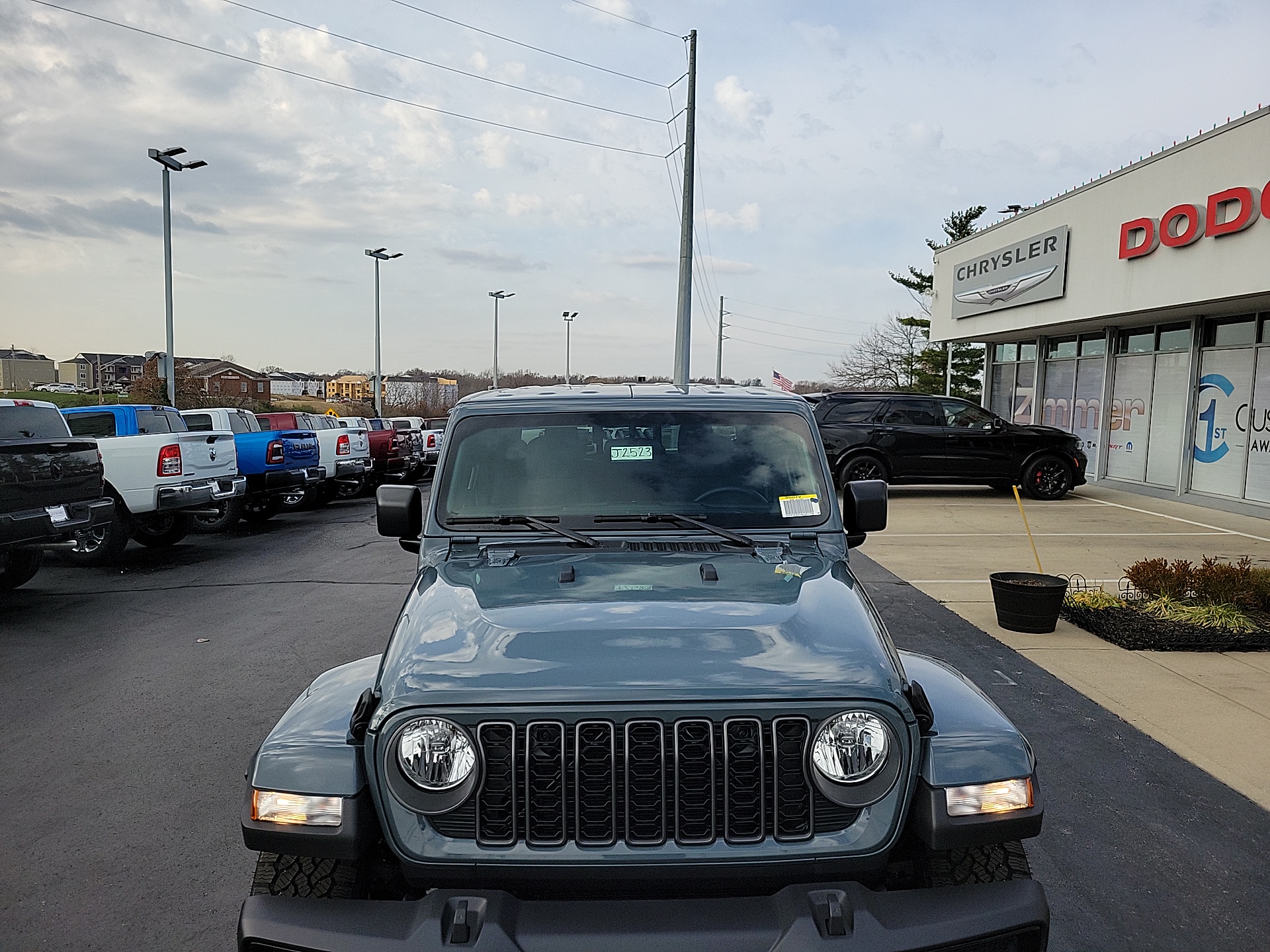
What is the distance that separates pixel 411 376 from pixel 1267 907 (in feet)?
312

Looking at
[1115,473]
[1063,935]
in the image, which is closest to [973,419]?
[1115,473]

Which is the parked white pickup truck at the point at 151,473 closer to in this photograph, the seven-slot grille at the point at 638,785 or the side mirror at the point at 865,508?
the side mirror at the point at 865,508

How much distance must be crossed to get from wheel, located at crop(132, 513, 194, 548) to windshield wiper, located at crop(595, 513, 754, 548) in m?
10.6

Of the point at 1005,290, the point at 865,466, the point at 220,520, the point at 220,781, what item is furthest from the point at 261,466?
the point at 1005,290

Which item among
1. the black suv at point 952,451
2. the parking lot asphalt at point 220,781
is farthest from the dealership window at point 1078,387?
the parking lot asphalt at point 220,781

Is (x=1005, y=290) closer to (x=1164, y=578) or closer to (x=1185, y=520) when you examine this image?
(x=1185, y=520)

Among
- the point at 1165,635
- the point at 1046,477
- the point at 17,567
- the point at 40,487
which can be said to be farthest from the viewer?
the point at 1046,477

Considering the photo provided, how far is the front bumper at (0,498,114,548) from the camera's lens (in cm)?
820

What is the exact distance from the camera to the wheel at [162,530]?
41.4 ft

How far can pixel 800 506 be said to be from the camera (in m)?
3.73

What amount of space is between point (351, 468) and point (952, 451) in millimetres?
11120

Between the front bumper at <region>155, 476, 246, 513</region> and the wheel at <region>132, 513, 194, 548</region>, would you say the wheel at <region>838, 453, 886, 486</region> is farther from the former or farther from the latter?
the wheel at <region>132, 513, 194, 548</region>

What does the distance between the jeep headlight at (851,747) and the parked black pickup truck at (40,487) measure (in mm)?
8090

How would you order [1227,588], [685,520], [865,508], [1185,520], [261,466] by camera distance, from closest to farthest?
[685,520], [865,508], [1227,588], [1185,520], [261,466]
